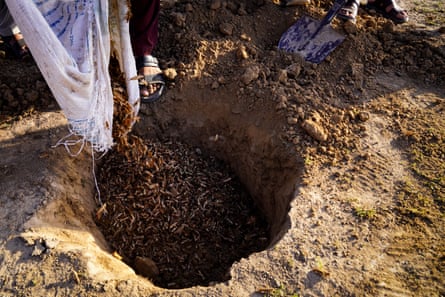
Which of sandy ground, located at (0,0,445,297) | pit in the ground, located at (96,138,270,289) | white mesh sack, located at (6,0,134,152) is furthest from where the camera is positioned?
pit in the ground, located at (96,138,270,289)

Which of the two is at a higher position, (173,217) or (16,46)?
(16,46)

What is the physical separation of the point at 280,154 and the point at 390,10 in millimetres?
2096

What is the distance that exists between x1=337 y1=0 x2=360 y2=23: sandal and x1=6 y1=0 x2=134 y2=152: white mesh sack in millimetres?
2185

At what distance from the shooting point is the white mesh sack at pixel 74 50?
2.19 meters

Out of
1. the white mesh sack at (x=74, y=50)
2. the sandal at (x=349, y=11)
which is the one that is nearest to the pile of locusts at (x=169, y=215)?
the white mesh sack at (x=74, y=50)

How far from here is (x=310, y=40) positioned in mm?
3641

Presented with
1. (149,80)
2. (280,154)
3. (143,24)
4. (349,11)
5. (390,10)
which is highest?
(143,24)

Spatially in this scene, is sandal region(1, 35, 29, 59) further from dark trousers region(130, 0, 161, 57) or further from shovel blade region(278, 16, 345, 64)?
shovel blade region(278, 16, 345, 64)

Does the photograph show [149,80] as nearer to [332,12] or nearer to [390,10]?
[332,12]

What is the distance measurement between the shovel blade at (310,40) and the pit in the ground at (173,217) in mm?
1283

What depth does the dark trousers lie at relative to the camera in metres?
2.96

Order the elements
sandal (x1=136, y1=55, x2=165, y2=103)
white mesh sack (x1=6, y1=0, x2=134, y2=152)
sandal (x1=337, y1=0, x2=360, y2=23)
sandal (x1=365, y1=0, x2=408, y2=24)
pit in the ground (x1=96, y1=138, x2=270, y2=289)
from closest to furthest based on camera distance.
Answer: white mesh sack (x1=6, y1=0, x2=134, y2=152)
pit in the ground (x1=96, y1=138, x2=270, y2=289)
sandal (x1=136, y1=55, x2=165, y2=103)
sandal (x1=337, y1=0, x2=360, y2=23)
sandal (x1=365, y1=0, x2=408, y2=24)

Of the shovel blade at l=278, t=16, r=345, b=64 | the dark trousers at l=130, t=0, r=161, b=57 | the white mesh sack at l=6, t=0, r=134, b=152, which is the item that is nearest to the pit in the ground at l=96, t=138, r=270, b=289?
the white mesh sack at l=6, t=0, r=134, b=152

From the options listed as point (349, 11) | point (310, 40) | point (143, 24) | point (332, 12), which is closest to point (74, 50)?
point (143, 24)
